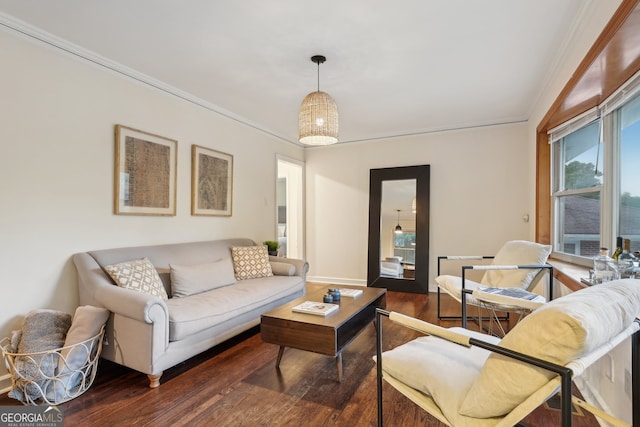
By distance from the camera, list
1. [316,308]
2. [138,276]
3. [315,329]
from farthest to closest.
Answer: [138,276], [316,308], [315,329]

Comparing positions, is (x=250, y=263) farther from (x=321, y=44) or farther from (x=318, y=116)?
(x=321, y=44)

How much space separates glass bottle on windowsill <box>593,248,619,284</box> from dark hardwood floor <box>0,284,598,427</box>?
2.57ft

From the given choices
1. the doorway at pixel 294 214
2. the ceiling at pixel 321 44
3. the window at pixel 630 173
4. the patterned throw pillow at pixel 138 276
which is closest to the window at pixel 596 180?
the window at pixel 630 173

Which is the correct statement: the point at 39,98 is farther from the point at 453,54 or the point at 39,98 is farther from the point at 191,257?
the point at 453,54

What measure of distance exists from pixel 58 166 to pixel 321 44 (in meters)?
2.17

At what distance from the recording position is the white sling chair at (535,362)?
96cm

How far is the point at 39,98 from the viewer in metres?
2.34

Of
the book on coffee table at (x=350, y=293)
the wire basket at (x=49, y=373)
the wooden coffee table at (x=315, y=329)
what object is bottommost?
the wire basket at (x=49, y=373)

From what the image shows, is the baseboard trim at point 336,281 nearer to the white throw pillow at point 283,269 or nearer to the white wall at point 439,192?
the white wall at point 439,192

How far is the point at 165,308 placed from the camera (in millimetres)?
2172

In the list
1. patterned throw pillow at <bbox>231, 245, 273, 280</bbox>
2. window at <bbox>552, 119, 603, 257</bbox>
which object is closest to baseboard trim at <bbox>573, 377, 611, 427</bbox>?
window at <bbox>552, 119, 603, 257</bbox>

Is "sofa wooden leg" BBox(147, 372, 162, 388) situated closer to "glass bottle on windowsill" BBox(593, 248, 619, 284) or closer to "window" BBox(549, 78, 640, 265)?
"glass bottle on windowsill" BBox(593, 248, 619, 284)

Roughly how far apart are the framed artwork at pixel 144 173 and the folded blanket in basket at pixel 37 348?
98 cm

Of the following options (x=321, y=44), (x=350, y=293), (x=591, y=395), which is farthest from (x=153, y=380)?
(x=591, y=395)
